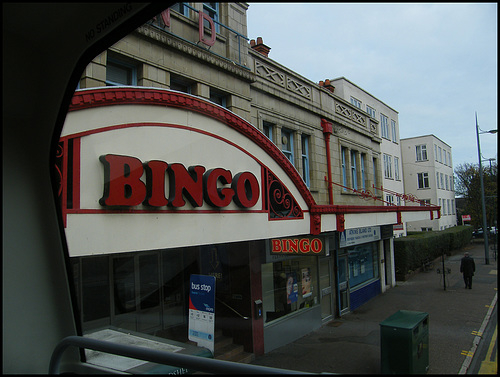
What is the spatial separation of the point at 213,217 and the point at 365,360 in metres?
3.78

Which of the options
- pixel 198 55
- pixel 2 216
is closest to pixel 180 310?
pixel 198 55

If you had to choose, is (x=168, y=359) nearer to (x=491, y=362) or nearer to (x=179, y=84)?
(x=491, y=362)

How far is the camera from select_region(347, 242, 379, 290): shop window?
27.3ft

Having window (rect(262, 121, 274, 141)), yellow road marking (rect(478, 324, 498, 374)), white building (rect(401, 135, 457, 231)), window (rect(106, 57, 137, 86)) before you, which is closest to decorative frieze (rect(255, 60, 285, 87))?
window (rect(262, 121, 274, 141))

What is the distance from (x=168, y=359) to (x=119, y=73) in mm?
4802

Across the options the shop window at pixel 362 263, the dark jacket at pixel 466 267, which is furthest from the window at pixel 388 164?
the shop window at pixel 362 263

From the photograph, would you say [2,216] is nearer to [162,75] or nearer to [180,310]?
[162,75]

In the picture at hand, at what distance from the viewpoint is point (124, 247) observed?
4699 mm

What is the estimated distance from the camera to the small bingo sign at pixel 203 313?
214 inches

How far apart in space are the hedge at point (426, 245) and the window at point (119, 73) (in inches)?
183

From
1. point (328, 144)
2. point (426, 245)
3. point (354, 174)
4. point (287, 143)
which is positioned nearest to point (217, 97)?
point (287, 143)

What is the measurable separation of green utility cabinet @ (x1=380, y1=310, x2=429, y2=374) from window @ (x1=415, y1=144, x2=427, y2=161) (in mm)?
1355

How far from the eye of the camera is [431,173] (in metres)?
2.93

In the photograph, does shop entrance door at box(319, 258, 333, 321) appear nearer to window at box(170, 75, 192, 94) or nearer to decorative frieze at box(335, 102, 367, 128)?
decorative frieze at box(335, 102, 367, 128)
